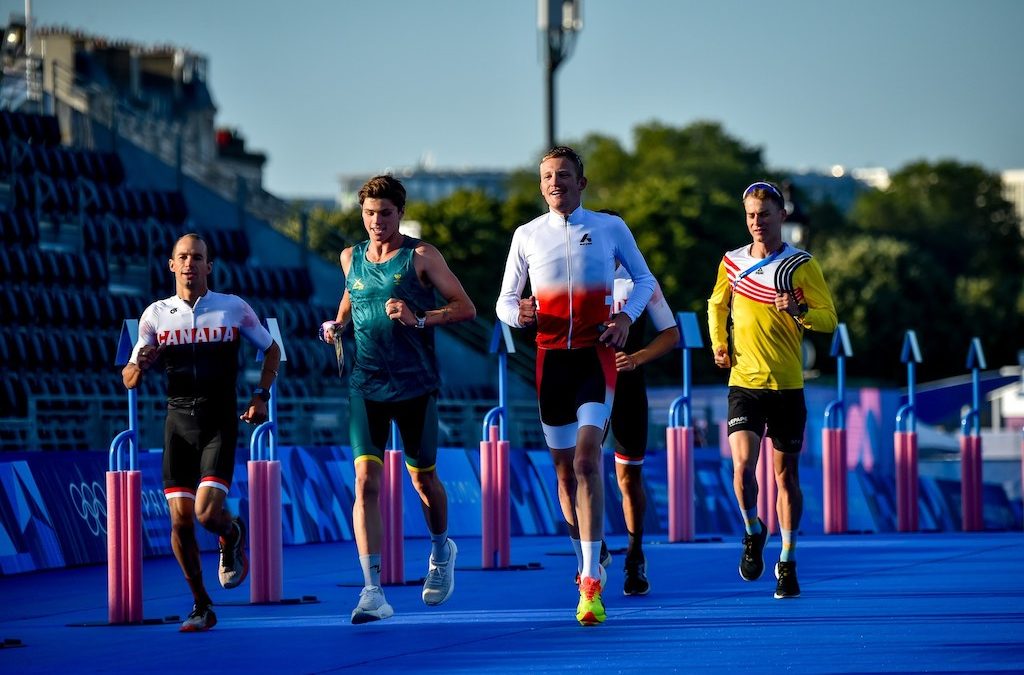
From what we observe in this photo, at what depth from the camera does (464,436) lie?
79.2 feet

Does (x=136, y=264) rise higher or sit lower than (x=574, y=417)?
higher

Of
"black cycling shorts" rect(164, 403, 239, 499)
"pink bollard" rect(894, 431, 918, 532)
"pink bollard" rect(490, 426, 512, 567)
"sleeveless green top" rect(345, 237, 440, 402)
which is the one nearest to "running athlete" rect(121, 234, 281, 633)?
"black cycling shorts" rect(164, 403, 239, 499)

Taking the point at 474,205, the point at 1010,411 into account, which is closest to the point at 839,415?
the point at 1010,411

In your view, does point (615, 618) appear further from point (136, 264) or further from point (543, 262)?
point (136, 264)

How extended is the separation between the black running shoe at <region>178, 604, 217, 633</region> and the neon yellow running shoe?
1764mm

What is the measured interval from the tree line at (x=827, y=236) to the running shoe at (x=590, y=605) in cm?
2581

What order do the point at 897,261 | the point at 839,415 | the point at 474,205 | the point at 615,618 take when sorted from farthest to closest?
the point at 897,261 < the point at 474,205 < the point at 839,415 < the point at 615,618

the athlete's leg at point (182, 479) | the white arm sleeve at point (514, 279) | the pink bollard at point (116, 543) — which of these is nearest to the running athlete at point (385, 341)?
the white arm sleeve at point (514, 279)

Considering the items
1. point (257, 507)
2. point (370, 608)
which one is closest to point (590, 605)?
point (370, 608)

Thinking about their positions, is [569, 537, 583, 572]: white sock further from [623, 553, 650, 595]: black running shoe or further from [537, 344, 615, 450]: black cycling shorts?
[623, 553, 650, 595]: black running shoe

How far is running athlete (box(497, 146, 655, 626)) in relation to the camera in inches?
366

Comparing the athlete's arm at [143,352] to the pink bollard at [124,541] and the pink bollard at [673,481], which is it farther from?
the pink bollard at [673,481]

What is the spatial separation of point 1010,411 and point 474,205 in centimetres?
2529

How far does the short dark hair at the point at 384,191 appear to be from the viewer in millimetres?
9383
